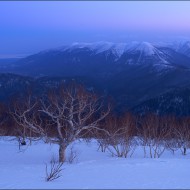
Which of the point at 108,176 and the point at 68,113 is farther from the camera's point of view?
the point at 68,113

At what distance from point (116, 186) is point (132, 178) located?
2.12 m

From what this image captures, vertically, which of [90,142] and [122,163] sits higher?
[122,163]

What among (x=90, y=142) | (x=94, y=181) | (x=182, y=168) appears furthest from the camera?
(x=90, y=142)

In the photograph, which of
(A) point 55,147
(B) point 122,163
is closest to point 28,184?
(B) point 122,163

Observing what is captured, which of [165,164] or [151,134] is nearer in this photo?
[165,164]

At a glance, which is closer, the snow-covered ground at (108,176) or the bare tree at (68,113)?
the snow-covered ground at (108,176)

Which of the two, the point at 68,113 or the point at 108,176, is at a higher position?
the point at 68,113

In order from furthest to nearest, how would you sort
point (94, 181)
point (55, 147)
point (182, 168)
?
point (55, 147) → point (182, 168) → point (94, 181)

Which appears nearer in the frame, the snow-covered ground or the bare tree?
the snow-covered ground

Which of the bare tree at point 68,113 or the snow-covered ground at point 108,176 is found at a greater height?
the bare tree at point 68,113

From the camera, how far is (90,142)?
4006 cm

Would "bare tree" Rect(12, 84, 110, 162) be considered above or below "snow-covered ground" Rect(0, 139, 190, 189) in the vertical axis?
above

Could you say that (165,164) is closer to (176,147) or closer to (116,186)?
(116,186)

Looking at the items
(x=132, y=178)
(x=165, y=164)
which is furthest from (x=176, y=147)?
(x=132, y=178)
